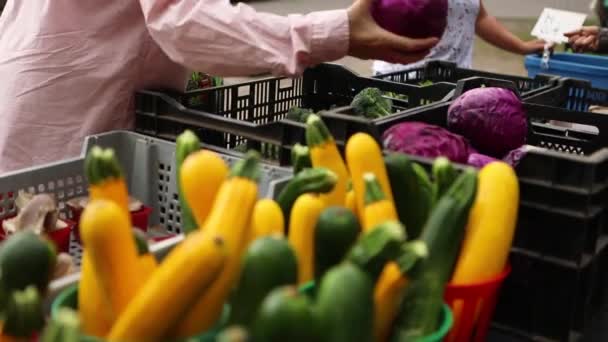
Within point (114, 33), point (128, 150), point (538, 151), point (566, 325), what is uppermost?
point (114, 33)

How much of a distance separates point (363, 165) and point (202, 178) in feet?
0.70

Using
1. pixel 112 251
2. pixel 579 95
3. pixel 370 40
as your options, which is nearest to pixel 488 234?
pixel 112 251

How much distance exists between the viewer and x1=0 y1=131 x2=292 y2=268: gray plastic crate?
4.17 ft

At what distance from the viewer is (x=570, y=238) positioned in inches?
37.8

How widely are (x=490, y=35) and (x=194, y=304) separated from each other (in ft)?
9.60

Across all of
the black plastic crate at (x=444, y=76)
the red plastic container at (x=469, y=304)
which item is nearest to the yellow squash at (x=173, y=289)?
the red plastic container at (x=469, y=304)

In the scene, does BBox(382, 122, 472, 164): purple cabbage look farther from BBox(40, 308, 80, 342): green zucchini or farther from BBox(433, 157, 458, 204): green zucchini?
BBox(40, 308, 80, 342): green zucchini

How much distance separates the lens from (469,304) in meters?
0.87

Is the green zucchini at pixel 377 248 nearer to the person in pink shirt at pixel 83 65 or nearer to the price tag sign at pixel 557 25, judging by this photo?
the person in pink shirt at pixel 83 65

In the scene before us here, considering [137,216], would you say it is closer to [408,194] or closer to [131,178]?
[131,178]

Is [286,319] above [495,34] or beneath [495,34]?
beneath

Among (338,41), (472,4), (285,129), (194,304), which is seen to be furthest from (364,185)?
(472,4)

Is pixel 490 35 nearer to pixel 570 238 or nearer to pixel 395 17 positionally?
pixel 395 17

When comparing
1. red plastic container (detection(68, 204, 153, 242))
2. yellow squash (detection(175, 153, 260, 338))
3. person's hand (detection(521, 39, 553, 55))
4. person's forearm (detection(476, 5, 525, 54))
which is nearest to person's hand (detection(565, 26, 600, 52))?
person's hand (detection(521, 39, 553, 55))
